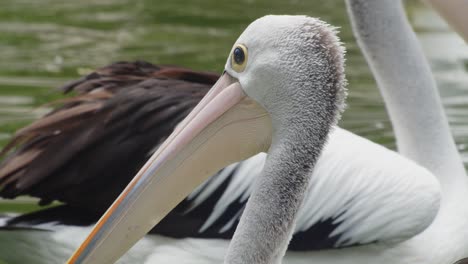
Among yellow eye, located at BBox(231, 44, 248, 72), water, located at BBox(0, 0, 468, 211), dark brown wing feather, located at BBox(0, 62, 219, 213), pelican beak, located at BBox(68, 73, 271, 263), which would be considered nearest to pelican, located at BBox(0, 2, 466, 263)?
dark brown wing feather, located at BBox(0, 62, 219, 213)

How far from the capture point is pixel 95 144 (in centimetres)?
473

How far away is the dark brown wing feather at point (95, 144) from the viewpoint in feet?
15.4

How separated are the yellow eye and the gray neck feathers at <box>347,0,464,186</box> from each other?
1.78 meters

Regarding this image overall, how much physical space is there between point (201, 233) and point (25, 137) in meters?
0.90

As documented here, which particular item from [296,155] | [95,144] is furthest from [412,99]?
[296,155]

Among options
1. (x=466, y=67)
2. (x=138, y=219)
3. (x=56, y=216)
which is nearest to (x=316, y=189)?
(x=56, y=216)

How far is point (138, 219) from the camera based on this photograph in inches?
128

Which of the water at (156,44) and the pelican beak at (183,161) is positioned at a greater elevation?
the pelican beak at (183,161)

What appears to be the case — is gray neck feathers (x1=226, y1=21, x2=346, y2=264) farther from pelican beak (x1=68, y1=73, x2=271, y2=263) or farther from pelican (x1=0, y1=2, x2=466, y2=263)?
pelican (x1=0, y1=2, x2=466, y2=263)

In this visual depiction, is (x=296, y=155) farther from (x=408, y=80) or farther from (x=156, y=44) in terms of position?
(x=156, y=44)

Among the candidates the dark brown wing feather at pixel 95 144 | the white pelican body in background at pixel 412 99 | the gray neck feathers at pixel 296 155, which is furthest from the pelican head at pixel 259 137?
the white pelican body in background at pixel 412 99

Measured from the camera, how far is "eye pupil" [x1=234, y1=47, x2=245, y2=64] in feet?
10.6

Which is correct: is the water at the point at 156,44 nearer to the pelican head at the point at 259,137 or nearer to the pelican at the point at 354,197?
the pelican at the point at 354,197

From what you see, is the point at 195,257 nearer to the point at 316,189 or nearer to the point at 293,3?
the point at 316,189
